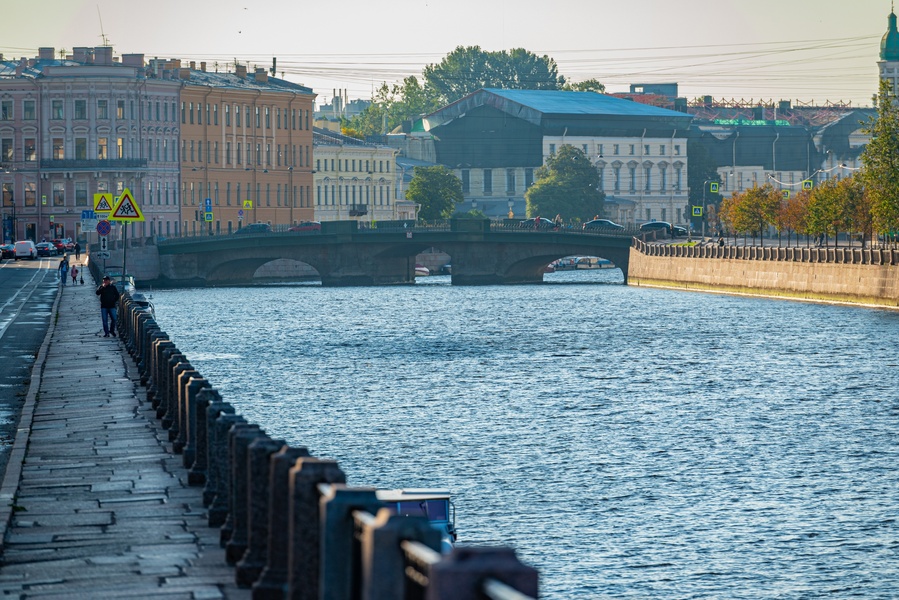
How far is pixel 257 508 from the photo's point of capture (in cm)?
1179

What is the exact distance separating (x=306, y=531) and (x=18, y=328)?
39919mm

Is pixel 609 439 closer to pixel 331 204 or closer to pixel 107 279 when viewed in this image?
pixel 107 279

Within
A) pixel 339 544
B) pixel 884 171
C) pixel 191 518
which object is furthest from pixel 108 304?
pixel 884 171

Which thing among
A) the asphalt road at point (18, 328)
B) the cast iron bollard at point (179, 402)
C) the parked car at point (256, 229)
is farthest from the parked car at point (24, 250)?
the cast iron bollard at point (179, 402)

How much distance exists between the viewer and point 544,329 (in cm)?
7612

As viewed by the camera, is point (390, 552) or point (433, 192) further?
point (433, 192)

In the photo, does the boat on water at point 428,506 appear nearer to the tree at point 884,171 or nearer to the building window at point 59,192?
the tree at point 884,171

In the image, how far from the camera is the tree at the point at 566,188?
16488 cm

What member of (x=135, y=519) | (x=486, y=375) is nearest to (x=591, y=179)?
(x=486, y=375)

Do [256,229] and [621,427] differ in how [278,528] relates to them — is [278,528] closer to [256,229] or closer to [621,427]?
[621,427]

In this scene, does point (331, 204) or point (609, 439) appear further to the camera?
point (331, 204)

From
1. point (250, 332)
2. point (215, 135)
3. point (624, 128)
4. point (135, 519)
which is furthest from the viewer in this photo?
point (624, 128)

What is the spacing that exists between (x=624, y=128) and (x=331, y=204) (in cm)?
3471

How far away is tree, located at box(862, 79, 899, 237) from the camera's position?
93062 millimetres
